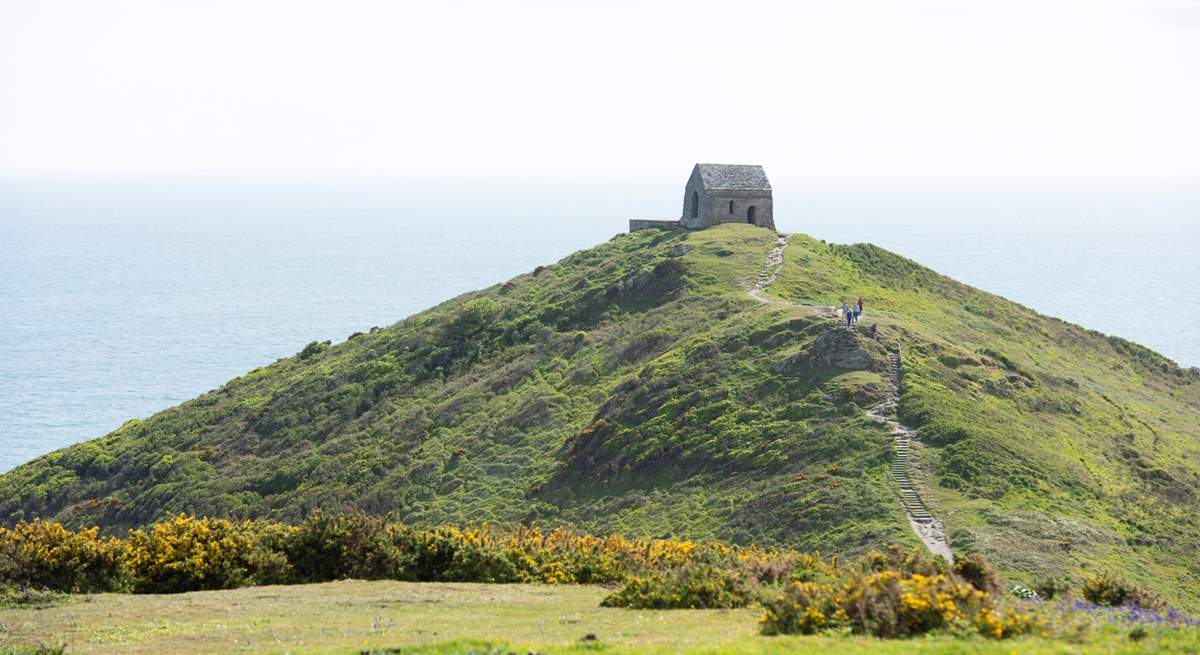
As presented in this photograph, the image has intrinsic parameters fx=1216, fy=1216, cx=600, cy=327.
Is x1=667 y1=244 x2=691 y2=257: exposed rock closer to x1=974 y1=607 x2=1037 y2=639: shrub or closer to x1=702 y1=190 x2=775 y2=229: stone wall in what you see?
x1=702 y1=190 x2=775 y2=229: stone wall

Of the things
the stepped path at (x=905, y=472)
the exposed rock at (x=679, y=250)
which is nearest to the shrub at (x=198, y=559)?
the stepped path at (x=905, y=472)

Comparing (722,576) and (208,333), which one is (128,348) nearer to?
(208,333)

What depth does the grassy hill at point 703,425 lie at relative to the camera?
145 ft

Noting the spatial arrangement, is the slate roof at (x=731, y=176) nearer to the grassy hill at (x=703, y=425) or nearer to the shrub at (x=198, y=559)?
the grassy hill at (x=703, y=425)

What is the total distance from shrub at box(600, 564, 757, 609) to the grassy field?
0.68 m

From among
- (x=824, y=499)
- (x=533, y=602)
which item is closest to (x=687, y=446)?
(x=824, y=499)

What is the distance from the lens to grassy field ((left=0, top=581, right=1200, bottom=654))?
19203 mm

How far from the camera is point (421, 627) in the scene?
23.2 metres

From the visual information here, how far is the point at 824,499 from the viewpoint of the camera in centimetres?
4419

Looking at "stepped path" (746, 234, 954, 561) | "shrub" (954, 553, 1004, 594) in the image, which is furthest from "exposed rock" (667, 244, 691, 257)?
"shrub" (954, 553, 1004, 594)

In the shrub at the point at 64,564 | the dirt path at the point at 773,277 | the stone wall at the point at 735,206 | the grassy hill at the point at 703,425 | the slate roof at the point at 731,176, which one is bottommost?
the grassy hill at the point at 703,425

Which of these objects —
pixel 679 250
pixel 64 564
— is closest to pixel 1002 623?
pixel 64 564

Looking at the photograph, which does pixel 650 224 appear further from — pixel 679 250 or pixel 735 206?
pixel 679 250

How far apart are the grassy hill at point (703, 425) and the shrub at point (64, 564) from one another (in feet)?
71.6
